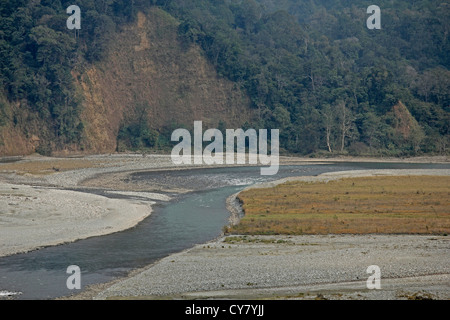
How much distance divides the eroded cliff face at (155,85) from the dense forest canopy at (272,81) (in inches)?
114

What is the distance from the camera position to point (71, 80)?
11525cm

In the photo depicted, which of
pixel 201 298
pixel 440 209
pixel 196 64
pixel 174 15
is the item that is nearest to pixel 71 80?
pixel 196 64

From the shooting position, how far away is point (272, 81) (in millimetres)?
140875

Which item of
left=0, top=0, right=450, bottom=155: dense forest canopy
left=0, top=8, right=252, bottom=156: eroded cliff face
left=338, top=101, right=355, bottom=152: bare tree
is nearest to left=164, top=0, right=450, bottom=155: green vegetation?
left=338, top=101, right=355, bottom=152: bare tree

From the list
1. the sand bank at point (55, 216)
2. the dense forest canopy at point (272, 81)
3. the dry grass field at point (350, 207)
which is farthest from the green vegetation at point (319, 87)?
the sand bank at point (55, 216)

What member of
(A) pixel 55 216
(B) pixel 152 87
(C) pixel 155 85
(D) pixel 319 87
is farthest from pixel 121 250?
(D) pixel 319 87

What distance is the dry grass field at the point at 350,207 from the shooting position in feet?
146

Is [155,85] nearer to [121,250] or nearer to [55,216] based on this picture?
[55,216]

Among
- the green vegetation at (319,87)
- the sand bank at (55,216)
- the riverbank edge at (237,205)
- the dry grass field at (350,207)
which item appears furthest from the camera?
the green vegetation at (319,87)

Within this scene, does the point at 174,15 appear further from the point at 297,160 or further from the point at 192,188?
the point at 192,188

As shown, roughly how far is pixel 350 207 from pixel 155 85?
271ft

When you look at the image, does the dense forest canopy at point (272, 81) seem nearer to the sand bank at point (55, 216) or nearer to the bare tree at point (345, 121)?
the bare tree at point (345, 121)

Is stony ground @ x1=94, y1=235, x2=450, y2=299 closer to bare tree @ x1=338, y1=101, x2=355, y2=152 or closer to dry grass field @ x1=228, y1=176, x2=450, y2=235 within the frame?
dry grass field @ x1=228, y1=176, x2=450, y2=235

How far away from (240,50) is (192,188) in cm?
7524
